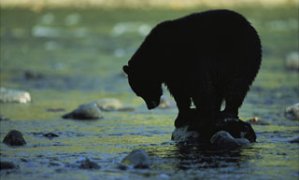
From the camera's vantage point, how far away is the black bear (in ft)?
38.3

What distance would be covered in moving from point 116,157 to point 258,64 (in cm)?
255

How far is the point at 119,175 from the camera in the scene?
9.44 meters

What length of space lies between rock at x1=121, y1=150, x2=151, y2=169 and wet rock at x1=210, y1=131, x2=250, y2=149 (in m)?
1.46

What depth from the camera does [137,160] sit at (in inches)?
391

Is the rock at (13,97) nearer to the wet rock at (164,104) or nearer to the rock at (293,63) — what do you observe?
the wet rock at (164,104)

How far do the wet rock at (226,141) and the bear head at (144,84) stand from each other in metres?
1.29

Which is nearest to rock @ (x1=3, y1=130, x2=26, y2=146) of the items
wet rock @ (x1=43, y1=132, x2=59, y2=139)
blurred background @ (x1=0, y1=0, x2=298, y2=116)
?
wet rock @ (x1=43, y1=132, x2=59, y2=139)

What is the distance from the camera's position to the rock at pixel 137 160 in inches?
387

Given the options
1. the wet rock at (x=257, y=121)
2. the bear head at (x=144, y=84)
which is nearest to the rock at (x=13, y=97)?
the bear head at (x=144, y=84)

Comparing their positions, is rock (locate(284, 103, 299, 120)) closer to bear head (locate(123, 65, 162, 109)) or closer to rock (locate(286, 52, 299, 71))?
bear head (locate(123, 65, 162, 109))

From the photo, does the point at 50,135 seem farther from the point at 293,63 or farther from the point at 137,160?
the point at 293,63

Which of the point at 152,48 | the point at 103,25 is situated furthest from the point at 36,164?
the point at 103,25

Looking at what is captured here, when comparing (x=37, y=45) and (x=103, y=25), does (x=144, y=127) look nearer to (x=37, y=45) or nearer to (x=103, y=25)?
(x=37, y=45)

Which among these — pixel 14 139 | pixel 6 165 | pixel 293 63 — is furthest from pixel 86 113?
pixel 293 63
